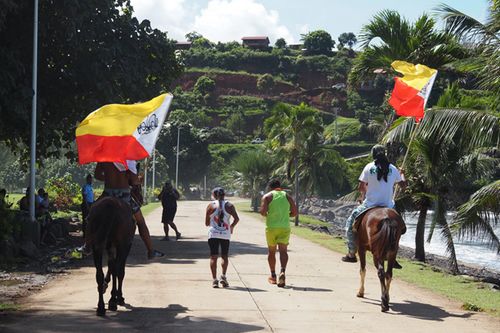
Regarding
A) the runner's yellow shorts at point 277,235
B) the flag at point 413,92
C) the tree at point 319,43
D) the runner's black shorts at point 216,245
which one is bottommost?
the runner's black shorts at point 216,245

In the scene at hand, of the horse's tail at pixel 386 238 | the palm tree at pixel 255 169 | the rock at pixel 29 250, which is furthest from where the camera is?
the palm tree at pixel 255 169

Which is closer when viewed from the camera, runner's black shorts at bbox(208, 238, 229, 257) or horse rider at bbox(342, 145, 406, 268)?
horse rider at bbox(342, 145, 406, 268)

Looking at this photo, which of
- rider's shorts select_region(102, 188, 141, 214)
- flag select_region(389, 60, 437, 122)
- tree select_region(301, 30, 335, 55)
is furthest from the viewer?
tree select_region(301, 30, 335, 55)

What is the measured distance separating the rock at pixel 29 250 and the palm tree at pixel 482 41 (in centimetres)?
1079

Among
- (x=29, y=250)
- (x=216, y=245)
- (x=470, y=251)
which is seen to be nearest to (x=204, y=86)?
(x=470, y=251)

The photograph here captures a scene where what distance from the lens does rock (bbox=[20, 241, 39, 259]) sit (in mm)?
16703

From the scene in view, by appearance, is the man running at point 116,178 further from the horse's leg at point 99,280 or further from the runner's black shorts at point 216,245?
the runner's black shorts at point 216,245

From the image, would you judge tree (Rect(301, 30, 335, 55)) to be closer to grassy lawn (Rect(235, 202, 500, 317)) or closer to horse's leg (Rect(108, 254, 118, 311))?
grassy lawn (Rect(235, 202, 500, 317))

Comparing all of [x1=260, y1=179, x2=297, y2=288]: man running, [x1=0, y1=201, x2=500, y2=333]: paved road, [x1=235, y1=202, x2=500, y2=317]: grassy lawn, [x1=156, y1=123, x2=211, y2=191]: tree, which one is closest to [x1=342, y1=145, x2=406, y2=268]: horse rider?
[x1=0, y1=201, x2=500, y2=333]: paved road

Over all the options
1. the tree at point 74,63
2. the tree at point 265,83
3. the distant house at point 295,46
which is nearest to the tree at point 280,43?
the distant house at point 295,46

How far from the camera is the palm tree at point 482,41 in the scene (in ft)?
51.5

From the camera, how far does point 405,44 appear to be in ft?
70.3

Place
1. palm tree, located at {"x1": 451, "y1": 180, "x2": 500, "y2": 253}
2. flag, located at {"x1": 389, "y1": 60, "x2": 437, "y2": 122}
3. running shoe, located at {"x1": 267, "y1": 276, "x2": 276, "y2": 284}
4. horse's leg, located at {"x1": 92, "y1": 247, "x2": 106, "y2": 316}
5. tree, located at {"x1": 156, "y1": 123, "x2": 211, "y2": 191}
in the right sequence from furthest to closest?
1. tree, located at {"x1": 156, "y1": 123, "x2": 211, "y2": 191}
2. palm tree, located at {"x1": 451, "y1": 180, "x2": 500, "y2": 253}
3. flag, located at {"x1": 389, "y1": 60, "x2": 437, "y2": 122}
4. running shoe, located at {"x1": 267, "y1": 276, "x2": 276, "y2": 284}
5. horse's leg, located at {"x1": 92, "y1": 247, "x2": 106, "y2": 316}

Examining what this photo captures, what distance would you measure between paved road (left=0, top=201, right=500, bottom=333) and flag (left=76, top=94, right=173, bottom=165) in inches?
83.1
